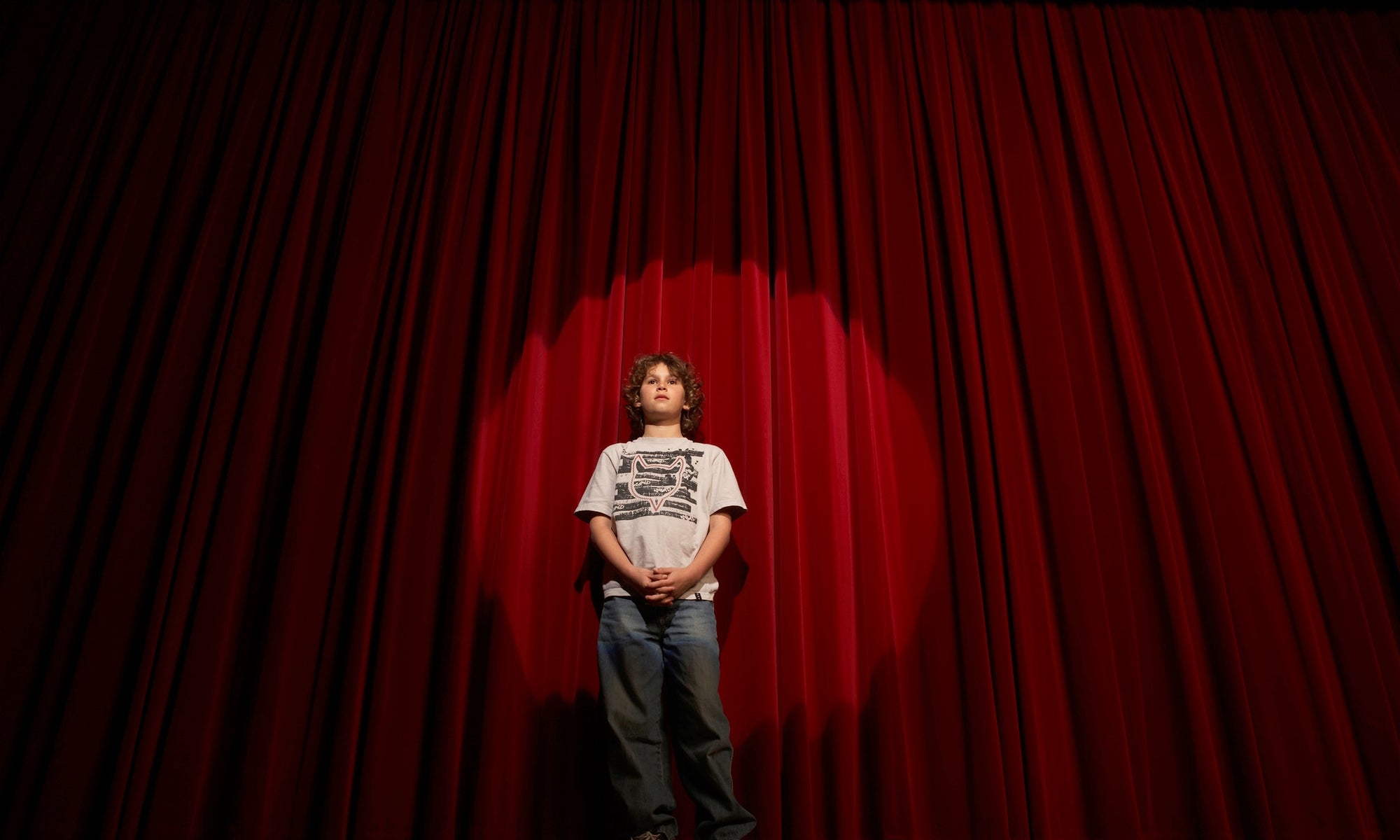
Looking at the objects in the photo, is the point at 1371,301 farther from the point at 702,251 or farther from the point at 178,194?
the point at 178,194

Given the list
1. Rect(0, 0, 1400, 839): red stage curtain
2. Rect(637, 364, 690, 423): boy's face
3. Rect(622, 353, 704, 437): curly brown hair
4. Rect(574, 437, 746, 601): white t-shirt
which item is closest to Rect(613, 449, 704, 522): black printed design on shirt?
Rect(574, 437, 746, 601): white t-shirt

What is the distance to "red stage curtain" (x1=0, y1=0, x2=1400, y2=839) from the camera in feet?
6.59

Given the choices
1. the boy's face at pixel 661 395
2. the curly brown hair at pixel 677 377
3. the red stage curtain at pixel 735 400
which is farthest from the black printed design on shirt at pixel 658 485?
the red stage curtain at pixel 735 400

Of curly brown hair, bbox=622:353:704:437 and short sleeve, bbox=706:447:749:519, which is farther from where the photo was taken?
curly brown hair, bbox=622:353:704:437

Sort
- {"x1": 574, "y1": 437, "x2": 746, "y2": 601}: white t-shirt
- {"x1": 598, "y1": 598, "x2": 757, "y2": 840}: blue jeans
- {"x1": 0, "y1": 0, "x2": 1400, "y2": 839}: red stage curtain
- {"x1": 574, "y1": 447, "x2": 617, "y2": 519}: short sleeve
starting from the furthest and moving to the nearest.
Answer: {"x1": 0, "y1": 0, "x2": 1400, "y2": 839}: red stage curtain
{"x1": 574, "y1": 447, "x2": 617, "y2": 519}: short sleeve
{"x1": 574, "y1": 437, "x2": 746, "y2": 601}: white t-shirt
{"x1": 598, "y1": 598, "x2": 757, "y2": 840}: blue jeans

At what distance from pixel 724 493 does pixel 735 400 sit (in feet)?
1.96

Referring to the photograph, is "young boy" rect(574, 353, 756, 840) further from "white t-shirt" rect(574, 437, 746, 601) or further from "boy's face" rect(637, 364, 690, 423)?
"boy's face" rect(637, 364, 690, 423)

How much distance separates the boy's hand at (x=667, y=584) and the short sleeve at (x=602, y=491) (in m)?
0.27

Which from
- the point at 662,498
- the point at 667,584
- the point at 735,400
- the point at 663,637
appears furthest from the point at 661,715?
the point at 735,400

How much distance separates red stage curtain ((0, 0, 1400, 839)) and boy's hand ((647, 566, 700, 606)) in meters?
0.54

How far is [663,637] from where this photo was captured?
168cm

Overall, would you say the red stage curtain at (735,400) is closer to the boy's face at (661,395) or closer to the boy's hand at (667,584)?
the boy's face at (661,395)

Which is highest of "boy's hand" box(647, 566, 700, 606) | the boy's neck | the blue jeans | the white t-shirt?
the boy's neck

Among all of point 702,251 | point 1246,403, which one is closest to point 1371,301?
point 1246,403
